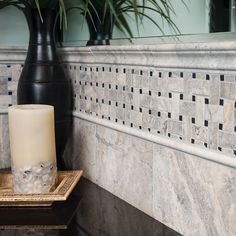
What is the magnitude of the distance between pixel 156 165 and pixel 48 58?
401 millimetres

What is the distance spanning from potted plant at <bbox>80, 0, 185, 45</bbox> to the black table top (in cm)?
34

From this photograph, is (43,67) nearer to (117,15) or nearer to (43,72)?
(43,72)

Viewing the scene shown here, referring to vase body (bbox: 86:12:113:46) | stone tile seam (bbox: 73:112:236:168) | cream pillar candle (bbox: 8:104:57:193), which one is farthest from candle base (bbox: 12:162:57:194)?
vase body (bbox: 86:12:113:46)

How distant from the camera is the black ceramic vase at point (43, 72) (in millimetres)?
1050

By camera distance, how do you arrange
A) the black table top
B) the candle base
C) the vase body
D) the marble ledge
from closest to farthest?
the marble ledge < the black table top < the candle base < the vase body

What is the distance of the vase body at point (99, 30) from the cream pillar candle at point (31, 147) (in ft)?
0.80

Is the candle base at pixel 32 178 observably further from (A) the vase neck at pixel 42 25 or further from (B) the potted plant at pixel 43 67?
(A) the vase neck at pixel 42 25

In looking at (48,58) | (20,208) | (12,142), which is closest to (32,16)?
(48,58)

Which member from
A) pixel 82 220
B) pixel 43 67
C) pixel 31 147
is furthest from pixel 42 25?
pixel 82 220

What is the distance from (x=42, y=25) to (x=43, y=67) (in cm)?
10

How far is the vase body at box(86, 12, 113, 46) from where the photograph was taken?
1032 mm

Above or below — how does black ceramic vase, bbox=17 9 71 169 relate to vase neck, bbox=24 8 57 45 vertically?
below

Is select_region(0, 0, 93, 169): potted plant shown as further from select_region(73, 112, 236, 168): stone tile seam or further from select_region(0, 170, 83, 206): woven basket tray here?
select_region(0, 170, 83, 206): woven basket tray

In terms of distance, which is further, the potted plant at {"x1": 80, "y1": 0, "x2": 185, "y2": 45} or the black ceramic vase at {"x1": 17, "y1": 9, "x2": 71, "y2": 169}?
the black ceramic vase at {"x1": 17, "y1": 9, "x2": 71, "y2": 169}
